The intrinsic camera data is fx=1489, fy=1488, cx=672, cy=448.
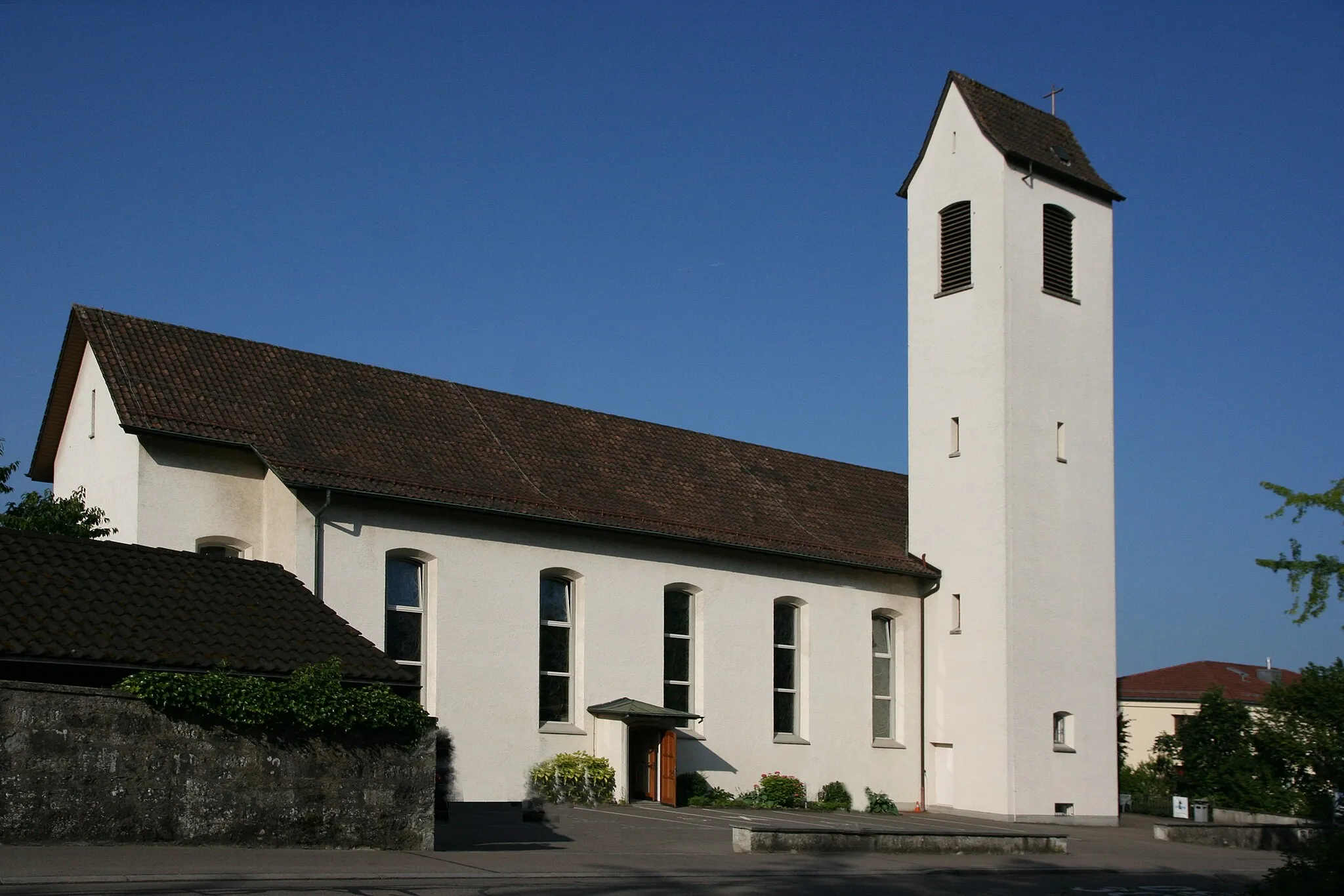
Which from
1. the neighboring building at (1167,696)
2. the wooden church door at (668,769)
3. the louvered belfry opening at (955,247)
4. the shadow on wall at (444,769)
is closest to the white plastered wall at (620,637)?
the shadow on wall at (444,769)

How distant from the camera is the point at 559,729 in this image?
2612 cm

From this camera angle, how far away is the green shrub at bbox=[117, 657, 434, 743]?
15320 millimetres

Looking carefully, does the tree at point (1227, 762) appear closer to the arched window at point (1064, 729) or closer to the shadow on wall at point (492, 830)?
the arched window at point (1064, 729)

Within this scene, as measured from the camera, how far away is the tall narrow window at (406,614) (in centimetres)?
2448

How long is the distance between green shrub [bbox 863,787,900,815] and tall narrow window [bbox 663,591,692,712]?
16.2 ft

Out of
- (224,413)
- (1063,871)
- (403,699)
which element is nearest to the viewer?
(403,699)

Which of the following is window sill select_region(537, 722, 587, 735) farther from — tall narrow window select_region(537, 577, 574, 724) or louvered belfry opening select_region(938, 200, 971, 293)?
louvered belfry opening select_region(938, 200, 971, 293)

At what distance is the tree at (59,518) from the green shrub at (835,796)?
587 inches

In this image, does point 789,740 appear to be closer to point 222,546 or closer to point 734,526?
point 734,526

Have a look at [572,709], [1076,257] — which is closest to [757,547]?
[572,709]

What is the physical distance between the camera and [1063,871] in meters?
19.5

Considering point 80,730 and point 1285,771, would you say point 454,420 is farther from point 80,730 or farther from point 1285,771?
point 1285,771

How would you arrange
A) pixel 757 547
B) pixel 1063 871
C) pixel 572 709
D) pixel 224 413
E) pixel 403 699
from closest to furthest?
pixel 403 699, pixel 1063 871, pixel 224 413, pixel 572 709, pixel 757 547

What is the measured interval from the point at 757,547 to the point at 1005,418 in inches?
233
